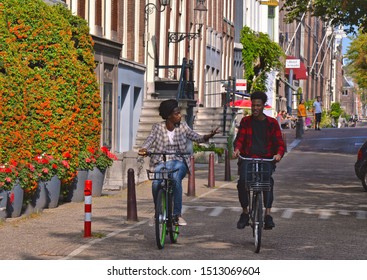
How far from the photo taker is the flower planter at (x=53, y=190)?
2042 cm

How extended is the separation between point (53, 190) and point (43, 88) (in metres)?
1.80

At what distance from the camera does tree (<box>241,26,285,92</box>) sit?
224ft

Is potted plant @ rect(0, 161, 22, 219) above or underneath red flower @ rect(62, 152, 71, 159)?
underneath

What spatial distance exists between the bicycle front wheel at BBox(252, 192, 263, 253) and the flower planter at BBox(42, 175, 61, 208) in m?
7.11

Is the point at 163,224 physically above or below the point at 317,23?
below

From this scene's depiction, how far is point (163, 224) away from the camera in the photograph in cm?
1387

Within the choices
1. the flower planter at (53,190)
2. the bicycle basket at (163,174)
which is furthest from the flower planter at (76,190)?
the bicycle basket at (163,174)

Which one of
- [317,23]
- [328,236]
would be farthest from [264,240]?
[317,23]

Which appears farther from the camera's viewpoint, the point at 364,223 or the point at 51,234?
the point at 364,223

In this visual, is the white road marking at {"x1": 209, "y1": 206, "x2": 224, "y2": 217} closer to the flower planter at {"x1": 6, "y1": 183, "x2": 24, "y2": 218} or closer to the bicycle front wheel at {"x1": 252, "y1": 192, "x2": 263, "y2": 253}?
the flower planter at {"x1": 6, "y1": 183, "x2": 24, "y2": 218}

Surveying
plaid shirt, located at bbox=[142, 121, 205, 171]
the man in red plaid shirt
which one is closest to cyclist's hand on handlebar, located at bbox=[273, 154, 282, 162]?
the man in red plaid shirt

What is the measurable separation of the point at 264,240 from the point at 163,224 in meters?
1.78

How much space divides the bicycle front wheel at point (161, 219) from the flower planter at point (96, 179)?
943 cm

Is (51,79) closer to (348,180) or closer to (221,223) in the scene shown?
(221,223)
